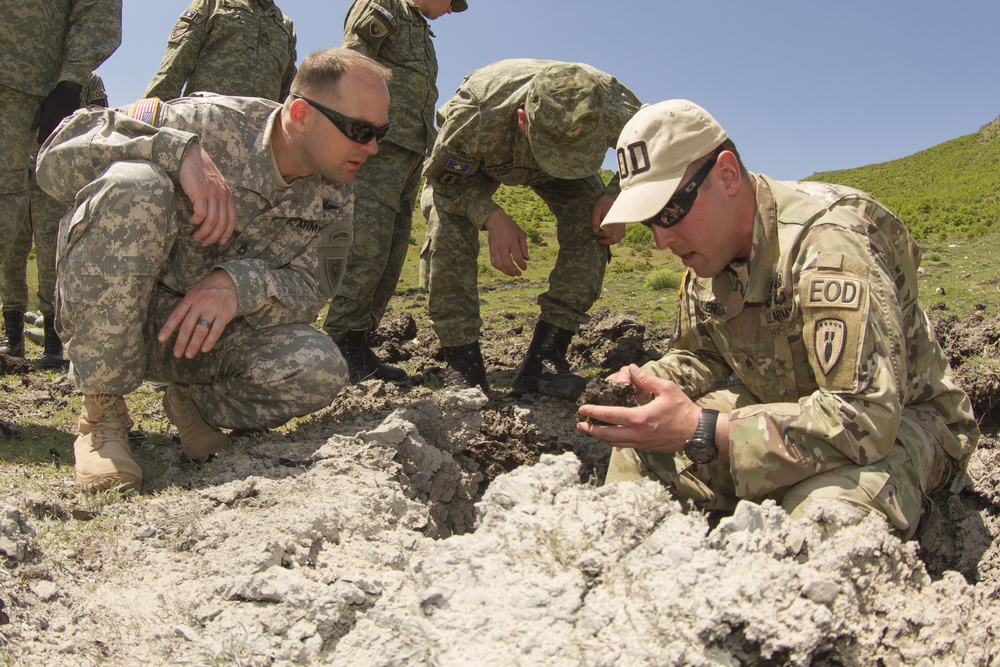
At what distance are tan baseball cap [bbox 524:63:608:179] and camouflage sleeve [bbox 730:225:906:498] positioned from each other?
1883 mm

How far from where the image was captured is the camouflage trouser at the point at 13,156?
14.3 feet

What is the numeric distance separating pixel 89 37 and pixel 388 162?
6.53 ft

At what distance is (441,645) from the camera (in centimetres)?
149

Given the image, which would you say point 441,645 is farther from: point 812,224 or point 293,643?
point 812,224

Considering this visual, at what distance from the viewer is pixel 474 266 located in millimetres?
4352

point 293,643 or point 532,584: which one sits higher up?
point 532,584

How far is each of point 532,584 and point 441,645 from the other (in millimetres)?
231

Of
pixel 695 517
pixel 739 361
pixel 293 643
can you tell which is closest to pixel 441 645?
pixel 293 643

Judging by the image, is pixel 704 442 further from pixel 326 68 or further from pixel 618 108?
pixel 618 108

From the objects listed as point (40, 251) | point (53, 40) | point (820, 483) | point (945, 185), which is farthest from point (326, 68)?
point (945, 185)

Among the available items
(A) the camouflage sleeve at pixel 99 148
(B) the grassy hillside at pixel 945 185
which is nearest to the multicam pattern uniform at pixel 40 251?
(A) the camouflage sleeve at pixel 99 148

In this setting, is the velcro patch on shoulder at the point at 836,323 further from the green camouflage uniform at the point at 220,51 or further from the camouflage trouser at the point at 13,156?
the green camouflage uniform at the point at 220,51

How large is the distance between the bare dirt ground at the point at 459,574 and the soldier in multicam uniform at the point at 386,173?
1.92m

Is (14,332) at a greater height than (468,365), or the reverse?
(14,332)
